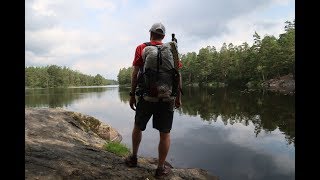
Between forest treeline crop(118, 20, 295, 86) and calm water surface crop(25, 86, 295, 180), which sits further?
forest treeline crop(118, 20, 295, 86)

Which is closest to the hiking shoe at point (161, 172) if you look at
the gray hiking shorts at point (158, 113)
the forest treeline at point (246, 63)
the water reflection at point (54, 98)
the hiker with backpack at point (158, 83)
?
the hiker with backpack at point (158, 83)

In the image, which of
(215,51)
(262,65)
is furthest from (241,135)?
(215,51)

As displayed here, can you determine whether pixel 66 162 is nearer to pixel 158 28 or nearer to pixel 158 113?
pixel 158 113

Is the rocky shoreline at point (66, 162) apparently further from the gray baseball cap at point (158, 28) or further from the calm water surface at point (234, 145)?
the calm water surface at point (234, 145)

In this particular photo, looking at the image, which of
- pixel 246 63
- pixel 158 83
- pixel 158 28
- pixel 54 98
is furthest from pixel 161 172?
pixel 246 63

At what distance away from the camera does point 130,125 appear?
2248 cm

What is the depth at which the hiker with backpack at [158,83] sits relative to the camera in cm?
577

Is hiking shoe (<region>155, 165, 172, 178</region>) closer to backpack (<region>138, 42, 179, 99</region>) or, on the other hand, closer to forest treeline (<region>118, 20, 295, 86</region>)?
backpack (<region>138, 42, 179, 99</region>)

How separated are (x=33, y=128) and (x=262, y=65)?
87814mm

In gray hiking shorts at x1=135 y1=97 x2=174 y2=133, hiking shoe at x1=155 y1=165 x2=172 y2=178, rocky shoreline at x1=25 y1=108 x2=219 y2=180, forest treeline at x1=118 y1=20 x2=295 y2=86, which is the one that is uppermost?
forest treeline at x1=118 y1=20 x2=295 y2=86

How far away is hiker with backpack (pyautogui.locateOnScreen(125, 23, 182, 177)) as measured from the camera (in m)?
5.77

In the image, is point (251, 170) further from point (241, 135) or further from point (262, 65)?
point (262, 65)

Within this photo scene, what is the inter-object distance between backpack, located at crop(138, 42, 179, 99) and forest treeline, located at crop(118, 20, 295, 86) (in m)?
75.1

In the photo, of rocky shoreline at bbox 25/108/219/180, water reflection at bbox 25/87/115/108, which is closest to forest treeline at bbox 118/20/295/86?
water reflection at bbox 25/87/115/108
